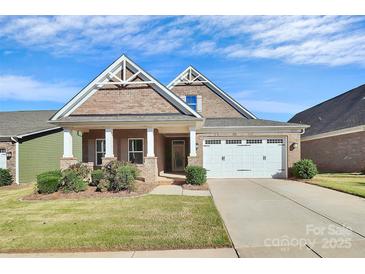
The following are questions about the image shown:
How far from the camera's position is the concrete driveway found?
568 centimetres

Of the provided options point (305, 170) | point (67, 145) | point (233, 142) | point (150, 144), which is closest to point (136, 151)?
point (150, 144)

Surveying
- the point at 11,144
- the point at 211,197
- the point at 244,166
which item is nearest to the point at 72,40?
the point at 211,197

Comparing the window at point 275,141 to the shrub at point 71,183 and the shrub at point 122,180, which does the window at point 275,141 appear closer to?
the shrub at point 122,180

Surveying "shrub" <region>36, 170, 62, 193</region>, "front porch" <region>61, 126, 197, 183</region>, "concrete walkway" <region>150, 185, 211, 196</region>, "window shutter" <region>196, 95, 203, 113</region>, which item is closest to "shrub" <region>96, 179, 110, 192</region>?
"shrub" <region>36, 170, 62, 193</region>

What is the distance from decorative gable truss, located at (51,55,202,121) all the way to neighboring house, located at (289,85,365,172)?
12.7 m

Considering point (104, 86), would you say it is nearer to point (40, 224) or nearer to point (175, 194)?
point (175, 194)

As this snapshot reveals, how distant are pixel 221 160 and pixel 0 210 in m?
11.8

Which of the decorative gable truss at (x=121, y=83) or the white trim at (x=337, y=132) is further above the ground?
the decorative gable truss at (x=121, y=83)

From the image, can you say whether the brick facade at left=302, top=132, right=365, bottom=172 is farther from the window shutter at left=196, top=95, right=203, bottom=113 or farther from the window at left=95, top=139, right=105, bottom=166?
the window at left=95, top=139, right=105, bottom=166

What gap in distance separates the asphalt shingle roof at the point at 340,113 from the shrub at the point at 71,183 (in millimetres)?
17841

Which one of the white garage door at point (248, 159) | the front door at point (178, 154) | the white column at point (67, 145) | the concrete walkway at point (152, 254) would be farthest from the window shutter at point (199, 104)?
the concrete walkway at point (152, 254)

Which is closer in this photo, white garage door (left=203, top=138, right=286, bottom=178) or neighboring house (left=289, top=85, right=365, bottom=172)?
white garage door (left=203, top=138, right=286, bottom=178)

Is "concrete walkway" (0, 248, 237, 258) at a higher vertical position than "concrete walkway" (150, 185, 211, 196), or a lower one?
higher

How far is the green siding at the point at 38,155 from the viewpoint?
18766 millimetres
